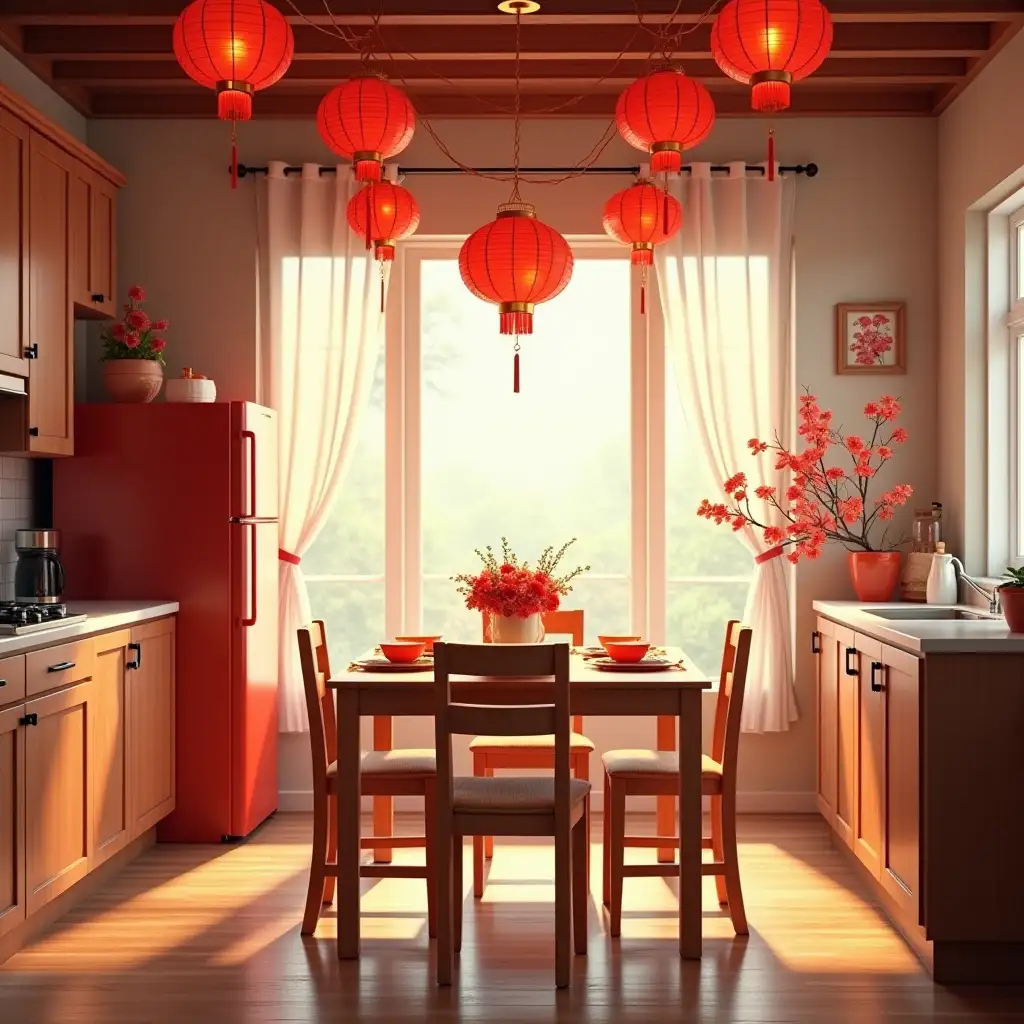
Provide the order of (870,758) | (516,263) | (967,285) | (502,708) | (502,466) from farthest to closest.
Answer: (502,466)
(967,285)
(870,758)
(516,263)
(502,708)

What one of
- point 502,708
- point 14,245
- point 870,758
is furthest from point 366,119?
point 870,758

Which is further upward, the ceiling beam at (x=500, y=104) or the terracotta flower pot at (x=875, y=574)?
the ceiling beam at (x=500, y=104)

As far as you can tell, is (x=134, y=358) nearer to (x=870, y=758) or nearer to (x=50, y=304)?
(x=50, y=304)

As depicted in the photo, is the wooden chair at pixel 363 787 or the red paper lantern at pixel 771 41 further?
the wooden chair at pixel 363 787

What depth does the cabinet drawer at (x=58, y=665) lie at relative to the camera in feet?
12.1

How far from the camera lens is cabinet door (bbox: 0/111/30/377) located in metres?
4.21

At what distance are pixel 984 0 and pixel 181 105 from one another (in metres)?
3.23

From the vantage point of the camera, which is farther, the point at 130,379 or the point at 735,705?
the point at 130,379

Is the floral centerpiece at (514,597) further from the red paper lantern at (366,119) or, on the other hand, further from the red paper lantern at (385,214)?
the red paper lantern at (366,119)

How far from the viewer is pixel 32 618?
12.5ft

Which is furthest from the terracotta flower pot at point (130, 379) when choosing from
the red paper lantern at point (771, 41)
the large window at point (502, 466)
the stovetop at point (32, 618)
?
the red paper lantern at point (771, 41)

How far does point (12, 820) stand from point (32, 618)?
0.59 m

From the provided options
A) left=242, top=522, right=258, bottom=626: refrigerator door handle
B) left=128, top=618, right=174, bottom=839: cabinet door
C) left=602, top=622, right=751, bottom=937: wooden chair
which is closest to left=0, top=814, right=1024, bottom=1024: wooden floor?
left=602, top=622, right=751, bottom=937: wooden chair

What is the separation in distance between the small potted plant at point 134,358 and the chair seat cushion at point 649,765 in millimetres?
2417
